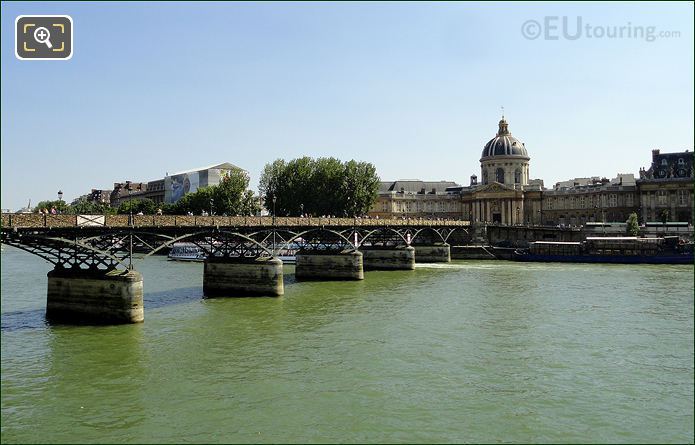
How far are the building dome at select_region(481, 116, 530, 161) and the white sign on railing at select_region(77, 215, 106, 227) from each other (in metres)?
108

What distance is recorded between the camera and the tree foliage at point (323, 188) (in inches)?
3671

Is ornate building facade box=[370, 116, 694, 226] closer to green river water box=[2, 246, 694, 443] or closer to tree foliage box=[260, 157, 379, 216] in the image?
tree foliage box=[260, 157, 379, 216]

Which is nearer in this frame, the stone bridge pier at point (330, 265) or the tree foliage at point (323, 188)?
the stone bridge pier at point (330, 265)

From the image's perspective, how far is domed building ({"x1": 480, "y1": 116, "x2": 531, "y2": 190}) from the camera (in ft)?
412

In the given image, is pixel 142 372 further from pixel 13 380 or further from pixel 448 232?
pixel 448 232

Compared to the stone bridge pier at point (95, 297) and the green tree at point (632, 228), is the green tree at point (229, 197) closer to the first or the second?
the green tree at point (632, 228)

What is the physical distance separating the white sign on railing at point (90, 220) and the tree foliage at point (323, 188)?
63.2m

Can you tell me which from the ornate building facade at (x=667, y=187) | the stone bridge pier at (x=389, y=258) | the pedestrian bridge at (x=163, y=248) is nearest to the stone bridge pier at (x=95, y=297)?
the pedestrian bridge at (x=163, y=248)

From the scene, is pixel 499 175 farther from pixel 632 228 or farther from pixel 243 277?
pixel 243 277

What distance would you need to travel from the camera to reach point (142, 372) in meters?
20.5

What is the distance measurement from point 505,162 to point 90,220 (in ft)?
A: 357

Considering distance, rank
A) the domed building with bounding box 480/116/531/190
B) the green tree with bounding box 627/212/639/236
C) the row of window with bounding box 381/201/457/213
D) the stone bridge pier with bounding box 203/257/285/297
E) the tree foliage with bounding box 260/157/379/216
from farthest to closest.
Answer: the row of window with bounding box 381/201/457/213 < the domed building with bounding box 480/116/531/190 < the tree foliage with bounding box 260/157/379/216 < the green tree with bounding box 627/212/639/236 < the stone bridge pier with bounding box 203/257/285/297

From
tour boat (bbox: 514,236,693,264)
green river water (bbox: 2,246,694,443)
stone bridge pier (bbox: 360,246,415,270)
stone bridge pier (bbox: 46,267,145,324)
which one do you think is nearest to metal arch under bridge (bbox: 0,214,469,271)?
stone bridge pier (bbox: 46,267,145,324)

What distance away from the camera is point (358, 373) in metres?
20.4
